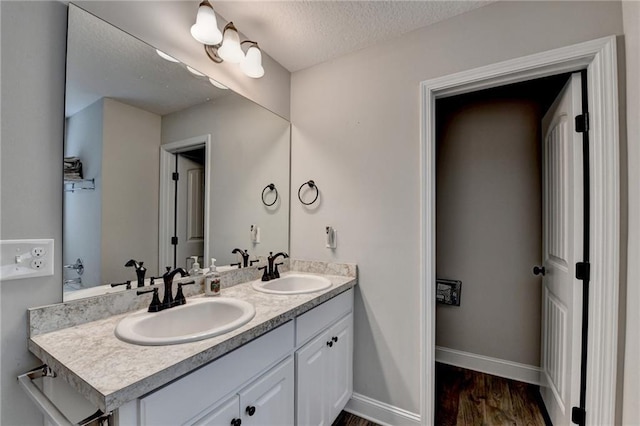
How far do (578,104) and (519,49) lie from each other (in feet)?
1.27

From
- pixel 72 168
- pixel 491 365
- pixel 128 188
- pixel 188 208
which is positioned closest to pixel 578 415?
pixel 491 365


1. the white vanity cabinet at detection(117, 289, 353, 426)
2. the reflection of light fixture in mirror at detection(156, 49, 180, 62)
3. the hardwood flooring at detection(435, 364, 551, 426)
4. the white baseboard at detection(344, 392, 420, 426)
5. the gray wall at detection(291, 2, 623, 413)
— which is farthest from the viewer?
the hardwood flooring at detection(435, 364, 551, 426)

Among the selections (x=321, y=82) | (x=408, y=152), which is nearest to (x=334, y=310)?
(x=408, y=152)

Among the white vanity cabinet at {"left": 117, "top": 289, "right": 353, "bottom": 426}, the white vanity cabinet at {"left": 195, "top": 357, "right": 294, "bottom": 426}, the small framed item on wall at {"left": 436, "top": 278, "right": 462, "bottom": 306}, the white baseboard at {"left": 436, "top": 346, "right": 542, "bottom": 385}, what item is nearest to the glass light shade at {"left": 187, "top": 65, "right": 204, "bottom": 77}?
the white vanity cabinet at {"left": 117, "top": 289, "right": 353, "bottom": 426}

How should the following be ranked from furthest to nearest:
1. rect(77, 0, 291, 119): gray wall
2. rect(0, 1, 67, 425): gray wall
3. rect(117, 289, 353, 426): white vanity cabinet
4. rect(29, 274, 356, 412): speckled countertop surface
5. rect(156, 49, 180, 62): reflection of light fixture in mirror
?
rect(156, 49, 180, 62): reflection of light fixture in mirror → rect(77, 0, 291, 119): gray wall → rect(0, 1, 67, 425): gray wall → rect(117, 289, 353, 426): white vanity cabinet → rect(29, 274, 356, 412): speckled countertop surface

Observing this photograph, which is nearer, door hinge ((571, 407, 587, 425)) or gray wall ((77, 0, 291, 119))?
gray wall ((77, 0, 291, 119))

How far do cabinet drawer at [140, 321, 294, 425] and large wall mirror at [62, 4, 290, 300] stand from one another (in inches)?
23.1

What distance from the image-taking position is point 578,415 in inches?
51.9

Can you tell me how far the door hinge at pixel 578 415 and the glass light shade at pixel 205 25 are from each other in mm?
2478

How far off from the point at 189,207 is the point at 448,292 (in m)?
2.14

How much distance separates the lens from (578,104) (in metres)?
1.33

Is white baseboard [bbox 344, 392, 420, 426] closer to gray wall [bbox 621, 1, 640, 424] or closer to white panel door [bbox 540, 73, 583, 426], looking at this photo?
white panel door [bbox 540, 73, 583, 426]

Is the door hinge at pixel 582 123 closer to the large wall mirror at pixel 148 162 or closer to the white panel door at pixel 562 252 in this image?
the white panel door at pixel 562 252

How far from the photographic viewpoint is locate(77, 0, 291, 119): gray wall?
1.13 m
